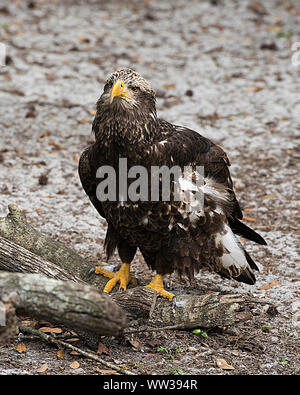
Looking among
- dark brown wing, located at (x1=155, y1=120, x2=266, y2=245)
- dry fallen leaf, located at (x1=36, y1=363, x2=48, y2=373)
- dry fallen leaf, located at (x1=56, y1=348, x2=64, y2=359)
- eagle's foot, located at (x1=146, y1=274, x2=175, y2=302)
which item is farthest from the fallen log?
dark brown wing, located at (x1=155, y1=120, x2=266, y2=245)

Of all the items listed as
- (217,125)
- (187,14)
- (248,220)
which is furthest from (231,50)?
(248,220)

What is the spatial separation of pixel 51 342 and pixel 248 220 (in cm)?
306

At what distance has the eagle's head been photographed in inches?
163

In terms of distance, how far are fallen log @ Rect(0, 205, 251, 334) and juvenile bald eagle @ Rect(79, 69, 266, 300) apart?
0.21 meters

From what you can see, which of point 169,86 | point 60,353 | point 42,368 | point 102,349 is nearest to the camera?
point 42,368

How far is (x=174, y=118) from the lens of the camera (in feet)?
28.1

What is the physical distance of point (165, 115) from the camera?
8.59 meters

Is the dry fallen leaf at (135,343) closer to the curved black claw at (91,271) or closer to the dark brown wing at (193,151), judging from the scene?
the curved black claw at (91,271)

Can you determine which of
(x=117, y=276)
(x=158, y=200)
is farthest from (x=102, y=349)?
(x=158, y=200)

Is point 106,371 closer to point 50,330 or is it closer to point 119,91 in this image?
point 50,330

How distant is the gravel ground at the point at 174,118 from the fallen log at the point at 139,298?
0.17 m

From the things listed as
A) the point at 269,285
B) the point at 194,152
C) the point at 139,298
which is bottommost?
the point at 269,285

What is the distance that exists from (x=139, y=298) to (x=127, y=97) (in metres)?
1.48

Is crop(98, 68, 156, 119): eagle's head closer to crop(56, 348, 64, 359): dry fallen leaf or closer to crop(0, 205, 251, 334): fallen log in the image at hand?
crop(0, 205, 251, 334): fallen log
